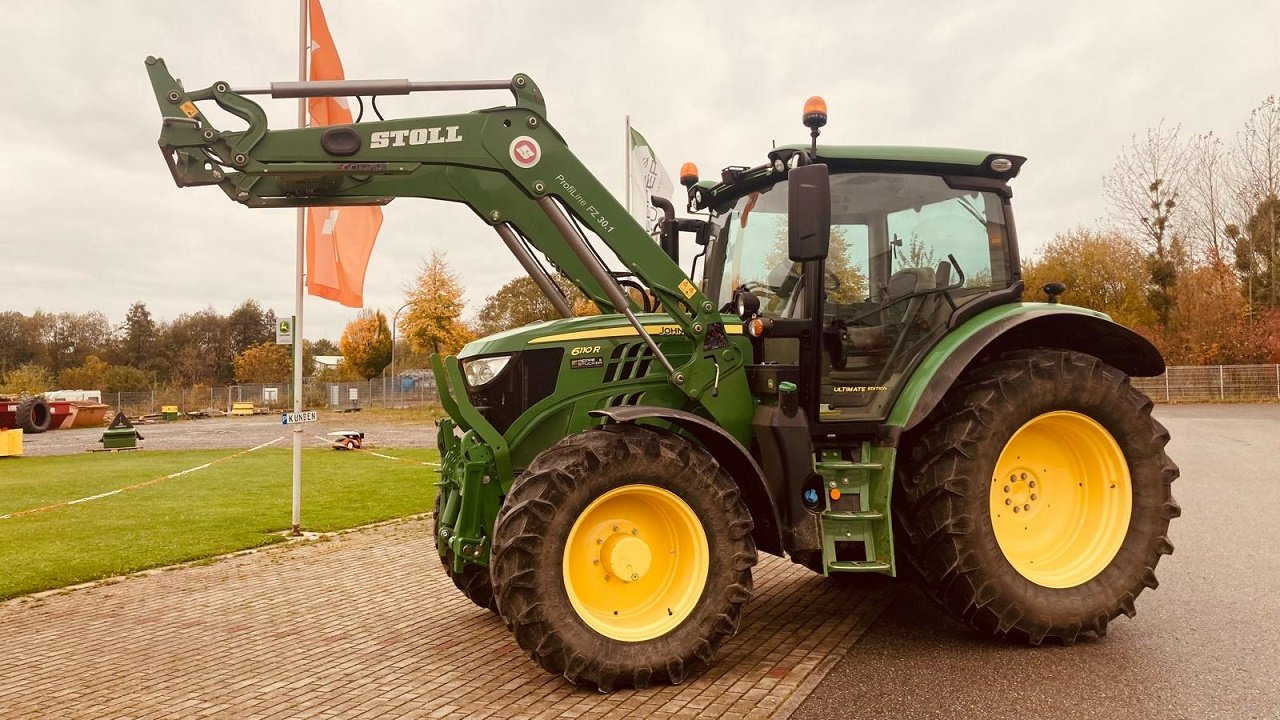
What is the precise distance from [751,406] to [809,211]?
120cm

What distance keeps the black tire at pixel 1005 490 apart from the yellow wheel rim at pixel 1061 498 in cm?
6

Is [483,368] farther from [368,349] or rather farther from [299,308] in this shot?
[368,349]

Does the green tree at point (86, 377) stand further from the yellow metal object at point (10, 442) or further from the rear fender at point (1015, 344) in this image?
the rear fender at point (1015, 344)

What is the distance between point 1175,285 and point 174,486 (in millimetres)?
38228

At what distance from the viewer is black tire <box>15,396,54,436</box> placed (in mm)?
31750

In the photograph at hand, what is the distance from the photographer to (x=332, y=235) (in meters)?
9.84

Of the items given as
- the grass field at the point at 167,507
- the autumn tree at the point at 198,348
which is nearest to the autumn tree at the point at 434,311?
the grass field at the point at 167,507

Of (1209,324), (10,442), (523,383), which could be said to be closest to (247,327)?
(10,442)

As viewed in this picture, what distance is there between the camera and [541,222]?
192 inches

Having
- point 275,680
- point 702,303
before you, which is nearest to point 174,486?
point 275,680

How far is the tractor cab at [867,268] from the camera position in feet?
16.5

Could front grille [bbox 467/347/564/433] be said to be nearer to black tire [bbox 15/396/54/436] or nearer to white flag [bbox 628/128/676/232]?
white flag [bbox 628/128/676/232]

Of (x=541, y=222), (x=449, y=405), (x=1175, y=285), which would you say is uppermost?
(x=1175, y=285)

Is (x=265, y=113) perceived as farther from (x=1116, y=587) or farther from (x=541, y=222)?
(x=1116, y=587)
